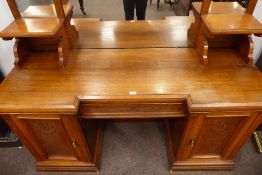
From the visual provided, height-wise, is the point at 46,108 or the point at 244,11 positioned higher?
the point at 244,11

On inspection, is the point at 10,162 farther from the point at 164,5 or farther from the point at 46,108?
the point at 164,5

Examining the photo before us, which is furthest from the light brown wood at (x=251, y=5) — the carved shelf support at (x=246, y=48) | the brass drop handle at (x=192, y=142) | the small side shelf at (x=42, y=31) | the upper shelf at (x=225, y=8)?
the small side shelf at (x=42, y=31)

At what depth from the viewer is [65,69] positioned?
0.96 metres

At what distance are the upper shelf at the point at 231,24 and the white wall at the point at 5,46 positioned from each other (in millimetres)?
1061

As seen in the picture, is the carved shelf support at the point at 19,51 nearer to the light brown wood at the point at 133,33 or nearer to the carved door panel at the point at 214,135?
the light brown wood at the point at 133,33

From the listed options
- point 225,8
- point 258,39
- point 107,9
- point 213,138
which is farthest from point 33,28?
point 258,39

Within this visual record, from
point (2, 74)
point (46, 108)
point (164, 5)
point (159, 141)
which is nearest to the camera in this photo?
point (46, 108)

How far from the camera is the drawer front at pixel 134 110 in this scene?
0.88m

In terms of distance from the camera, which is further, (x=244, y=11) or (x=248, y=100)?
(x=244, y=11)

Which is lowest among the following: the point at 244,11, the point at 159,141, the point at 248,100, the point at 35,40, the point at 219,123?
the point at 159,141

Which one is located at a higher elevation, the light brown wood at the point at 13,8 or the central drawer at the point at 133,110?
the light brown wood at the point at 13,8

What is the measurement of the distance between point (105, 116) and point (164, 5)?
746 mm

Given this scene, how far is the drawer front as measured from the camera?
0.88 meters

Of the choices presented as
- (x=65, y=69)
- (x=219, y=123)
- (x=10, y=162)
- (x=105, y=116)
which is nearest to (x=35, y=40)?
(x=65, y=69)
